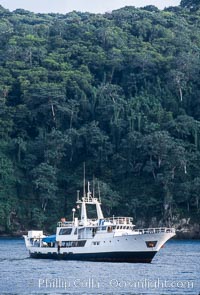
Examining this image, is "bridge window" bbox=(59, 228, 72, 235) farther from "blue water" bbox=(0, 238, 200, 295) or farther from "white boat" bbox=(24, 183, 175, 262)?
"blue water" bbox=(0, 238, 200, 295)

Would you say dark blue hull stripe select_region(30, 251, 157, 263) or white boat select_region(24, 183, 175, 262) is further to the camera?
dark blue hull stripe select_region(30, 251, 157, 263)

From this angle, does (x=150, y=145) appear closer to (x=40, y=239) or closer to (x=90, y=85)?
(x=90, y=85)

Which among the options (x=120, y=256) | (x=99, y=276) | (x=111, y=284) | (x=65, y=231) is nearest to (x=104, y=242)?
(x=120, y=256)

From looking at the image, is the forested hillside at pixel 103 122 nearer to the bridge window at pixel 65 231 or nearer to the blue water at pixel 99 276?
the blue water at pixel 99 276

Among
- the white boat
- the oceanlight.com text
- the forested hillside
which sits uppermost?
the forested hillside

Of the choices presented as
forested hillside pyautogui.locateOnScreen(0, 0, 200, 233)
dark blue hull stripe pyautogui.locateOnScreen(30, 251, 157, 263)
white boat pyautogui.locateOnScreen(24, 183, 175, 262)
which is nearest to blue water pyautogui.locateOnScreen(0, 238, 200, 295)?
dark blue hull stripe pyautogui.locateOnScreen(30, 251, 157, 263)

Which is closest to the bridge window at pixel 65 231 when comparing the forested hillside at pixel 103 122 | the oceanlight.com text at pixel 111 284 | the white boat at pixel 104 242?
the white boat at pixel 104 242

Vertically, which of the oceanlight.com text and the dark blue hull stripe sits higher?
the dark blue hull stripe

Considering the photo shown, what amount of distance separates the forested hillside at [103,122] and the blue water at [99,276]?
36754 millimetres

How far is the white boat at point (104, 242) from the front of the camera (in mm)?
77375

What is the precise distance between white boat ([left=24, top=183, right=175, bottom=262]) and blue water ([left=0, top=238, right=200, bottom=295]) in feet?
4.35

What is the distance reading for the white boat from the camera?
77375 mm

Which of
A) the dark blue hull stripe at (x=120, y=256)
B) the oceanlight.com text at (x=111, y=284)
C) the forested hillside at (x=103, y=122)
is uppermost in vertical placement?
the forested hillside at (x=103, y=122)

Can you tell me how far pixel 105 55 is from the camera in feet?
513
